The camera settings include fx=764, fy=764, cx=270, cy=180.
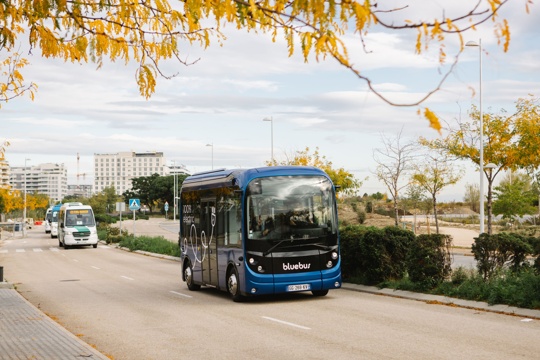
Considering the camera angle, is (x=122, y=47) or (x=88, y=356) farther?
(x=88, y=356)

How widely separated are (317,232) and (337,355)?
7262 millimetres

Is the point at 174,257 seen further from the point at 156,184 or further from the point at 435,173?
the point at 156,184

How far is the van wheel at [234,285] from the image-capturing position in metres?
17.3

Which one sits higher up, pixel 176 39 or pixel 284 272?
pixel 176 39

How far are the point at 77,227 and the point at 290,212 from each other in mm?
35628

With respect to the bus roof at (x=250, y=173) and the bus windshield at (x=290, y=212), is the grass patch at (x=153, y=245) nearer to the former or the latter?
the bus roof at (x=250, y=173)

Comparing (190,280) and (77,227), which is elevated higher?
(77,227)

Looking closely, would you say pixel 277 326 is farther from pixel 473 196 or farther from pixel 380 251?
pixel 473 196

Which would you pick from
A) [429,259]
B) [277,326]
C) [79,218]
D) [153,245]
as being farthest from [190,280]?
[79,218]

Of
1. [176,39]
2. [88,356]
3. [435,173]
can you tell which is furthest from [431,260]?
[435,173]

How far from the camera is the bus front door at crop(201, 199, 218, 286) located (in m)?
18.9

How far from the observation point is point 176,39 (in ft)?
24.7

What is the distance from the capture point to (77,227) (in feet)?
165

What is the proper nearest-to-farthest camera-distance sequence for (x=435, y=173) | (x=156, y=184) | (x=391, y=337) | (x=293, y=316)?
(x=391, y=337) → (x=293, y=316) → (x=435, y=173) → (x=156, y=184)
